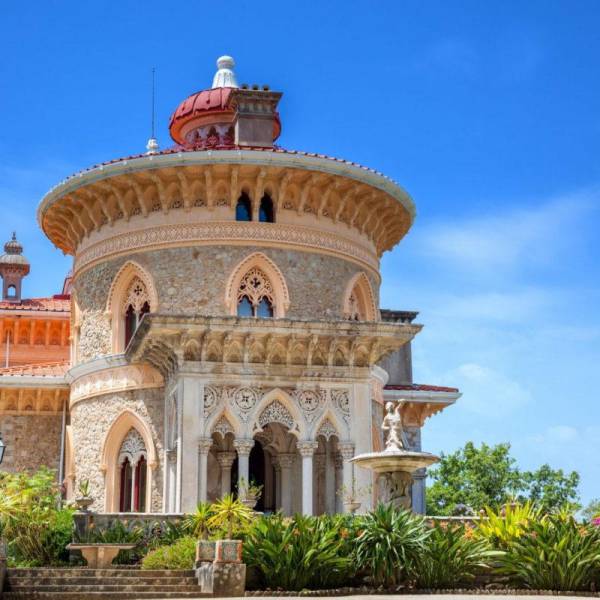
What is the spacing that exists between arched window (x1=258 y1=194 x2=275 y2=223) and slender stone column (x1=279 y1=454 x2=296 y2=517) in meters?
5.72

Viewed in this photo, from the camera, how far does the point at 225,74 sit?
33.5 meters

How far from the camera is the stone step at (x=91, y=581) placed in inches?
674

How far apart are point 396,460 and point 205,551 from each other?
408 centimetres

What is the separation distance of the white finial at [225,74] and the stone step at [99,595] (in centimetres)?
1940

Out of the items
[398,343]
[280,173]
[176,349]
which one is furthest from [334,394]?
[280,173]

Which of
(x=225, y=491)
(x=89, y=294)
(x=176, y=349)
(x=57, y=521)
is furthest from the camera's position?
(x=89, y=294)

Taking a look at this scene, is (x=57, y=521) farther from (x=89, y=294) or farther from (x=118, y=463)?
(x=89, y=294)

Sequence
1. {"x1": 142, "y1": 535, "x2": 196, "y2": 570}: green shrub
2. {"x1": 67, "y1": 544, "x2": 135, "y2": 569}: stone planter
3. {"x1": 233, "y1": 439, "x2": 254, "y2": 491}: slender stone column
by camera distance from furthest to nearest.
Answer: {"x1": 233, "y1": 439, "x2": 254, "y2": 491}: slender stone column
{"x1": 67, "y1": 544, "x2": 135, "y2": 569}: stone planter
{"x1": 142, "y1": 535, "x2": 196, "y2": 570}: green shrub

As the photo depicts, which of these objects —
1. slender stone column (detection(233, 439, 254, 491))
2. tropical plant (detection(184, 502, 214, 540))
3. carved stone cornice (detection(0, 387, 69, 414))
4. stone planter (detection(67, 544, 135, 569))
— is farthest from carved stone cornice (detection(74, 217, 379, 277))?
stone planter (detection(67, 544, 135, 569))

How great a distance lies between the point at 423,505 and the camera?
32.4m

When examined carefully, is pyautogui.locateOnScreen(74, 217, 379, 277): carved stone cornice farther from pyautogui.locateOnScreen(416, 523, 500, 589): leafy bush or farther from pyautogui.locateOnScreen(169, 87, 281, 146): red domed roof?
pyautogui.locateOnScreen(416, 523, 500, 589): leafy bush

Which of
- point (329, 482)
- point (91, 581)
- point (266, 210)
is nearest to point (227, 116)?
point (266, 210)

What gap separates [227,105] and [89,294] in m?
6.75

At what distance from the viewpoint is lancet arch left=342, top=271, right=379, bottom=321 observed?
2854 cm
